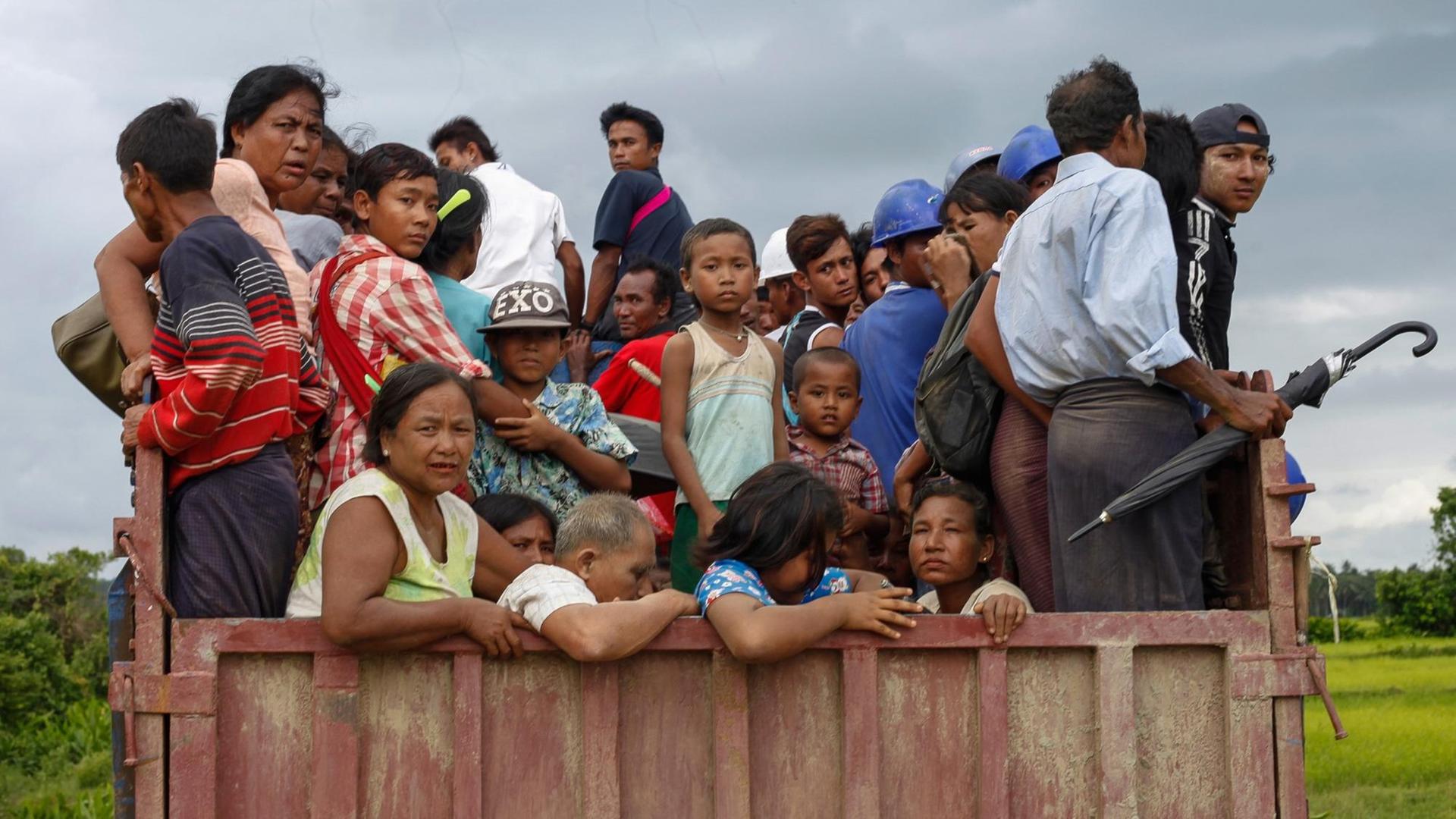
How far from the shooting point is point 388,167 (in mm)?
4477

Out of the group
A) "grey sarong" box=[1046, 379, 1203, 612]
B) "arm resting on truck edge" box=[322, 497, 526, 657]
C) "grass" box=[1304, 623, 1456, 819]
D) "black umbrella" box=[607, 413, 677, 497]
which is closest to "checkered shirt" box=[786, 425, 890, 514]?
"black umbrella" box=[607, 413, 677, 497]

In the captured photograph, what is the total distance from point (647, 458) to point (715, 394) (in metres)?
0.32

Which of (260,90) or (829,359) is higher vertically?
(260,90)

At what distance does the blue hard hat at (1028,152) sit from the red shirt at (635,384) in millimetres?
1356

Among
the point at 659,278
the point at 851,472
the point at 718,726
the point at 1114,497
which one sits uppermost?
the point at 659,278

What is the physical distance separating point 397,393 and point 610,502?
641 mm

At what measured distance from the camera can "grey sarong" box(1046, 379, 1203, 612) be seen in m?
3.45

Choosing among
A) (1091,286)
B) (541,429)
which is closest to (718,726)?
(1091,286)

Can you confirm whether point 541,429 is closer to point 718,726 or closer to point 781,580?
point 781,580

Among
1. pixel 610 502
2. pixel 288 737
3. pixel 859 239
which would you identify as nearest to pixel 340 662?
pixel 288 737

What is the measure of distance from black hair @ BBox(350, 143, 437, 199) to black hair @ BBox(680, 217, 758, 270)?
2.98 feet

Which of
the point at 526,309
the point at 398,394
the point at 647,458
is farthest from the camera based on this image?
the point at 647,458

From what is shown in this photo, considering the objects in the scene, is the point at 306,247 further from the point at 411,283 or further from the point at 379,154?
the point at 411,283

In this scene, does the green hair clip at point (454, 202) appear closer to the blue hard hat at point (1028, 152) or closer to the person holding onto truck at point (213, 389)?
the person holding onto truck at point (213, 389)
